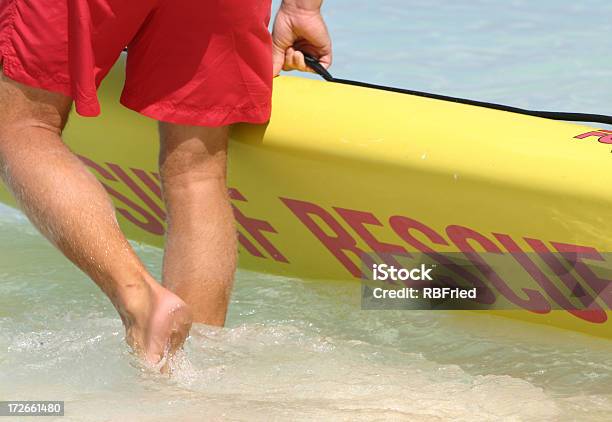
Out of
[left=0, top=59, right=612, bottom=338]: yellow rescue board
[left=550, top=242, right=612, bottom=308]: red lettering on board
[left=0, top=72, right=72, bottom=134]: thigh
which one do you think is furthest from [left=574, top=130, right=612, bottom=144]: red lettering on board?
[left=0, top=72, right=72, bottom=134]: thigh

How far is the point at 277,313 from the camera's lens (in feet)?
6.82

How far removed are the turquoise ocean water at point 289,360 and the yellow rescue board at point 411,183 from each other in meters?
0.09

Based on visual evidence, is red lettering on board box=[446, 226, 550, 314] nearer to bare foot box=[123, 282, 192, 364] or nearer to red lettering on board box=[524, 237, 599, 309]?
red lettering on board box=[524, 237, 599, 309]

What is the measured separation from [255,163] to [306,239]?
199 millimetres

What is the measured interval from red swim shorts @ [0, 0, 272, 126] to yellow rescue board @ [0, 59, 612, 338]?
0.16 m

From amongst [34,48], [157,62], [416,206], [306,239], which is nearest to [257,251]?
[306,239]

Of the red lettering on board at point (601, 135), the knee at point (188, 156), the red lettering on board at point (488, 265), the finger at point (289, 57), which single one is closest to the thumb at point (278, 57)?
the finger at point (289, 57)

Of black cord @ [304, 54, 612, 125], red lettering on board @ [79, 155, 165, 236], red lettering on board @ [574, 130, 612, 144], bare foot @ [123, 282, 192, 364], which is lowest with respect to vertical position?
bare foot @ [123, 282, 192, 364]


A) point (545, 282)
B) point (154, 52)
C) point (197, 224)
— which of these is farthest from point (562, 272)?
point (154, 52)

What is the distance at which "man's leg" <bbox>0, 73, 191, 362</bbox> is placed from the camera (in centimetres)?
156

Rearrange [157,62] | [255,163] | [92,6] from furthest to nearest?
1. [255,163]
2. [157,62]
3. [92,6]

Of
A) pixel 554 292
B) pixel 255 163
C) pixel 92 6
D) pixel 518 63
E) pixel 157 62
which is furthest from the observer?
pixel 518 63

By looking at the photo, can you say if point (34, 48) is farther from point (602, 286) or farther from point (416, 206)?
point (602, 286)

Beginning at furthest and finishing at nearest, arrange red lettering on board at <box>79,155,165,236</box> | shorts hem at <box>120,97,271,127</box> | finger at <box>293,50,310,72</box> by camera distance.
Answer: red lettering on board at <box>79,155,165,236</box> → finger at <box>293,50,310,72</box> → shorts hem at <box>120,97,271,127</box>
